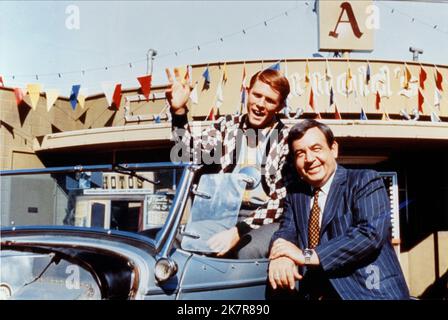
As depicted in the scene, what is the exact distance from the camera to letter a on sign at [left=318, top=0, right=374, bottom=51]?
5375 mm

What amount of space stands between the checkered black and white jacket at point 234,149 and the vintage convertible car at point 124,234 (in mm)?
140

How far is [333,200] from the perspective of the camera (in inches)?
71.1

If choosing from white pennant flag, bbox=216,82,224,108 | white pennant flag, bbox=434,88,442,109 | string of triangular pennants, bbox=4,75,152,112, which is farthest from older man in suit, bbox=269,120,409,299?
white pennant flag, bbox=434,88,442,109

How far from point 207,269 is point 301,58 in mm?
5441

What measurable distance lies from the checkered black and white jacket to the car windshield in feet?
0.97

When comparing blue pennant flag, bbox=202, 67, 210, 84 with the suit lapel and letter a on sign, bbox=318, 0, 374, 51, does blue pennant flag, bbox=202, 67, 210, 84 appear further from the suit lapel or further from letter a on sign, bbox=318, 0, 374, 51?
the suit lapel

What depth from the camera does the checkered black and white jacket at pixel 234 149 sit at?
2082mm

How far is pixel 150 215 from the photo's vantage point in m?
1.86

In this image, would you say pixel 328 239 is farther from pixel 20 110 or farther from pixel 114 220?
pixel 20 110

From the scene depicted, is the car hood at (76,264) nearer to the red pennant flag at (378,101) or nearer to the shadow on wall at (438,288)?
the shadow on wall at (438,288)

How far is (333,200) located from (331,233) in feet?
0.47

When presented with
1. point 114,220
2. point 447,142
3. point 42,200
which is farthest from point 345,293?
point 447,142

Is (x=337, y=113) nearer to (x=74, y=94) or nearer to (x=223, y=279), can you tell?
(x=74, y=94)

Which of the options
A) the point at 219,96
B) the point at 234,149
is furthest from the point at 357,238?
the point at 219,96
